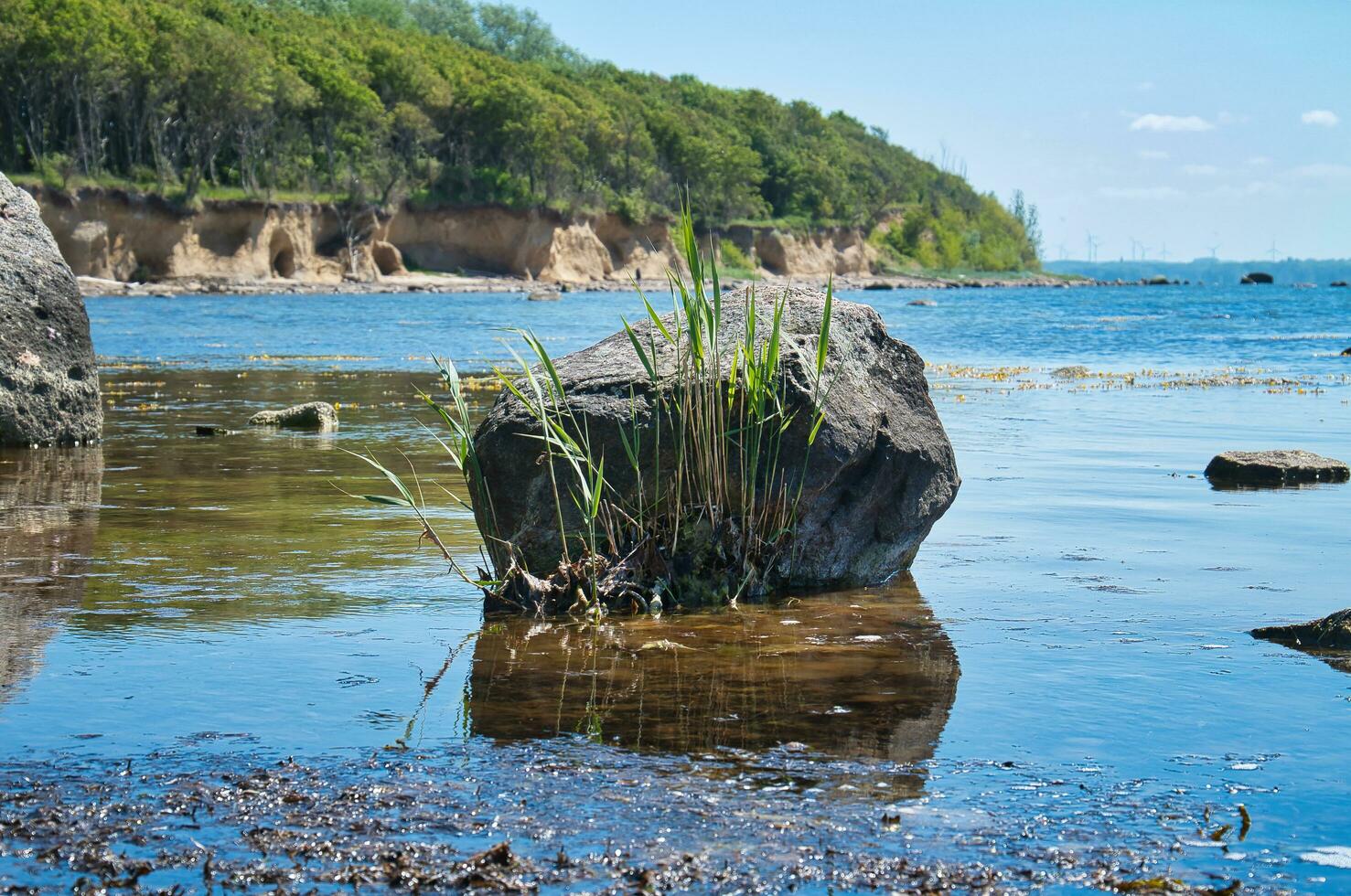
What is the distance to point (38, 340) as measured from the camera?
12.6 metres

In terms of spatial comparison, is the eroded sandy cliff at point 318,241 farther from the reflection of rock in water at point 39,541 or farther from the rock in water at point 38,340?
the reflection of rock in water at point 39,541

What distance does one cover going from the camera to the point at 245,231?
80875 mm

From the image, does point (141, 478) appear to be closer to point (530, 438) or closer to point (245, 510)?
point (245, 510)

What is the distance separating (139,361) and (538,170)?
80837 millimetres

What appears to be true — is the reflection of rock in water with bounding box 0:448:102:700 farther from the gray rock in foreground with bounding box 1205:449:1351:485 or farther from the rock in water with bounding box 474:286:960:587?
the gray rock in foreground with bounding box 1205:449:1351:485

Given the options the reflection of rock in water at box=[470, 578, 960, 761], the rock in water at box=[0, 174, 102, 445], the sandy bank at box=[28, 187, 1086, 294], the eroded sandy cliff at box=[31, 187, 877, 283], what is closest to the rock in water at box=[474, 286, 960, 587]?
the reflection of rock in water at box=[470, 578, 960, 761]

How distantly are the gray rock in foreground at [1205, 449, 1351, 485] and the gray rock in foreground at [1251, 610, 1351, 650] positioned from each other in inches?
213

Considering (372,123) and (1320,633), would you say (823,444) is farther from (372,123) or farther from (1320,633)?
(372,123)

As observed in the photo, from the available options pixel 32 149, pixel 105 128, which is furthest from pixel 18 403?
pixel 105 128

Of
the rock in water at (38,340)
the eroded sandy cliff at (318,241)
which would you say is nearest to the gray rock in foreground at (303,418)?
the rock in water at (38,340)

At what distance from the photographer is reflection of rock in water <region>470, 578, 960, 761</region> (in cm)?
473

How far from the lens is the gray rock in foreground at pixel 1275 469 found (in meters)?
11.2

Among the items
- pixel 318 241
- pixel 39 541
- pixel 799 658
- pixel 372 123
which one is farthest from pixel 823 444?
pixel 372 123

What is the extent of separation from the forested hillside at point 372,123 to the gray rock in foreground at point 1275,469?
52108 mm
